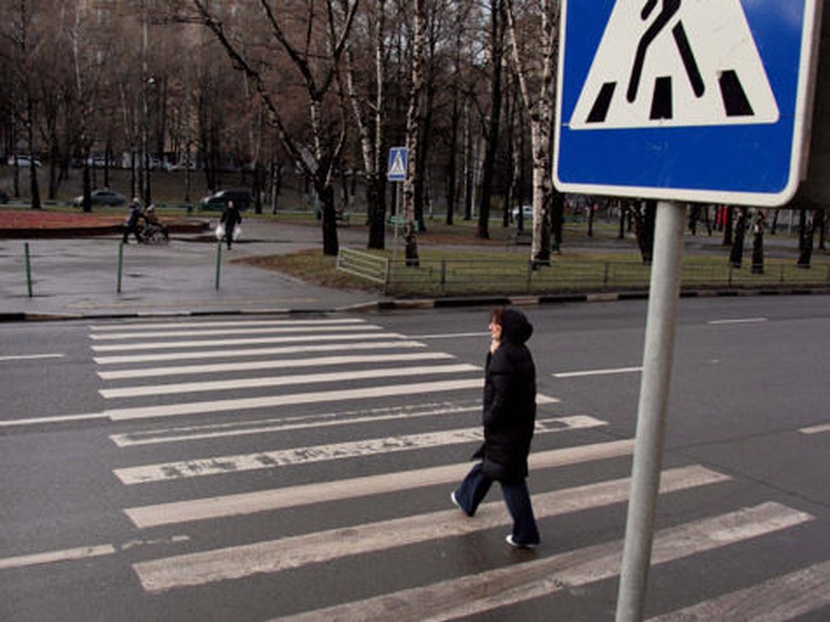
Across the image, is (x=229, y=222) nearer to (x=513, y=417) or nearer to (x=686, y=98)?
(x=513, y=417)

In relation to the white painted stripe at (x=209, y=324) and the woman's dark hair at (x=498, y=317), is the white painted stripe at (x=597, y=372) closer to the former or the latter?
the white painted stripe at (x=209, y=324)

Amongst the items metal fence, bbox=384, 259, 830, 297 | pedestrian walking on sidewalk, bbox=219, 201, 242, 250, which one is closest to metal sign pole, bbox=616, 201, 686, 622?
metal fence, bbox=384, 259, 830, 297

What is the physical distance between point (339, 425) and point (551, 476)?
2.38m

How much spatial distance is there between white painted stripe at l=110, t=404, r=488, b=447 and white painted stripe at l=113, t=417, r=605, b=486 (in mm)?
639

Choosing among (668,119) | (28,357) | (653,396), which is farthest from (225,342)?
(668,119)

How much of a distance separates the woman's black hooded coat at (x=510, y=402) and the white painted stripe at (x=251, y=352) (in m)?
6.85

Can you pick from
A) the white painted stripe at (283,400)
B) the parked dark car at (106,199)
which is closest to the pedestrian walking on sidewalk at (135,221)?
the white painted stripe at (283,400)

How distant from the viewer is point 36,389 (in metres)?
9.38

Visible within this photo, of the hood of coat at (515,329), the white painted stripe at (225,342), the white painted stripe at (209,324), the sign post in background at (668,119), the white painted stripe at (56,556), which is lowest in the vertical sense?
the white painted stripe at (209,324)

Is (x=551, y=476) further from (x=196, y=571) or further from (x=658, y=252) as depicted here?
(x=658, y=252)

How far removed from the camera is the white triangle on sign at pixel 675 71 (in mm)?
1979

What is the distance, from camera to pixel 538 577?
5.20 m

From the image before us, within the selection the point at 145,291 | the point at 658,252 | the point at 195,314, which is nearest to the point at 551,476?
the point at 658,252

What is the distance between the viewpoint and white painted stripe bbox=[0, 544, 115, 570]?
5000 mm
